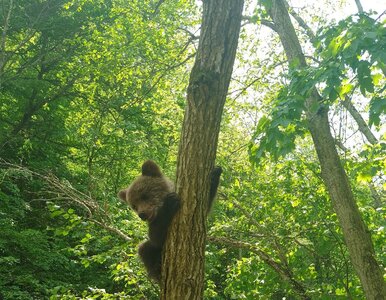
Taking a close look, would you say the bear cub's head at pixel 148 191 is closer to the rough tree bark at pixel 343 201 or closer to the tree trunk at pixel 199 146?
the tree trunk at pixel 199 146

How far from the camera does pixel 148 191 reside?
4359mm

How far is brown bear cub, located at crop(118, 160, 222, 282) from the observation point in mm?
3785

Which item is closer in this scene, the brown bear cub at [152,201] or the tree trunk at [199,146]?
the tree trunk at [199,146]

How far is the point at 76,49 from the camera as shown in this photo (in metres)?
14.0

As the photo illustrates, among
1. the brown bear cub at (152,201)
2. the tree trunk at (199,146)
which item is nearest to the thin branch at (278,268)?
the brown bear cub at (152,201)

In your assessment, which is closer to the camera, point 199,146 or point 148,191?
point 199,146

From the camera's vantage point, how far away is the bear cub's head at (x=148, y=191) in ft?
13.4

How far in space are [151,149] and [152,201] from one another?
8736 millimetres

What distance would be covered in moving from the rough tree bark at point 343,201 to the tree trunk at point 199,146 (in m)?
2.24

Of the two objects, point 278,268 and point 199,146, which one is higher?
point 199,146

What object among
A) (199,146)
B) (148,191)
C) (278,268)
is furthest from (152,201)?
(278,268)

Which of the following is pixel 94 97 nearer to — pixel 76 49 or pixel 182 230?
pixel 76 49

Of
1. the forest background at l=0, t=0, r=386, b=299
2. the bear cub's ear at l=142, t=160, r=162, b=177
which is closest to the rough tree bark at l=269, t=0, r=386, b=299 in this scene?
the forest background at l=0, t=0, r=386, b=299

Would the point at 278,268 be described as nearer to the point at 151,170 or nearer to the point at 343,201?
the point at 343,201
